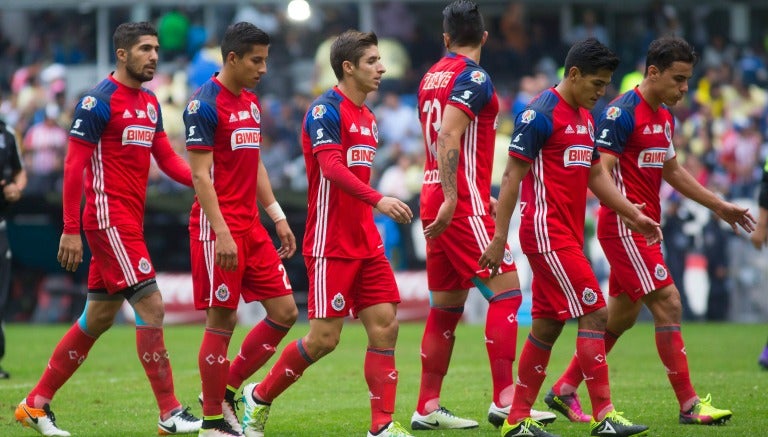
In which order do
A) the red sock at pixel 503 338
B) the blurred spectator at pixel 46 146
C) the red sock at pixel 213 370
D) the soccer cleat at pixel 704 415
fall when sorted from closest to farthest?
the red sock at pixel 213 370, the red sock at pixel 503 338, the soccer cleat at pixel 704 415, the blurred spectator at pixel 46 146

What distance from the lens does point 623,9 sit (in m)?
28.2

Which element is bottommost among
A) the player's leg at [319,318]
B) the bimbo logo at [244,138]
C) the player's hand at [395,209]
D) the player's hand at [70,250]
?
the player's leg at [319,318]

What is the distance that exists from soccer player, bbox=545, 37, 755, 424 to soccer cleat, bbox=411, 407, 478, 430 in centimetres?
91

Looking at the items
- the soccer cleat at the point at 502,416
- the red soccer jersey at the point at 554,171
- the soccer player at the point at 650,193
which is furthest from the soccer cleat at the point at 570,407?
the red soccer jersey at the point at 554,171

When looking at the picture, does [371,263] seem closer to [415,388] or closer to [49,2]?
[415,388]

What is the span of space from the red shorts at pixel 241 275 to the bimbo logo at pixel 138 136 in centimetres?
90

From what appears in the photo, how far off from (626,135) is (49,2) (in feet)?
73.9

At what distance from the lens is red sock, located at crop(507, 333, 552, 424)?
783 cm

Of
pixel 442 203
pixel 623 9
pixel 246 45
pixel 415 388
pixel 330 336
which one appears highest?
pixel 623 9

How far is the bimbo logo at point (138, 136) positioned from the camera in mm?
8359

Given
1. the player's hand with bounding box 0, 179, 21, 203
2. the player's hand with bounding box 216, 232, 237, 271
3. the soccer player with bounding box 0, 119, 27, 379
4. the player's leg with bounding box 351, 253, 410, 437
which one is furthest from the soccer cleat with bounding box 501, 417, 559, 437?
the soccer player with bounding box 0, 119, 27, 379

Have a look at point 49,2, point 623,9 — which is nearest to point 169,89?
point 49,2

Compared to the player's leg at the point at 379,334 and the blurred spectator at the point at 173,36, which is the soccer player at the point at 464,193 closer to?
the player's leg at the point at 379,334

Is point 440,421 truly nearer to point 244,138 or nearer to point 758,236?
point 244,138
